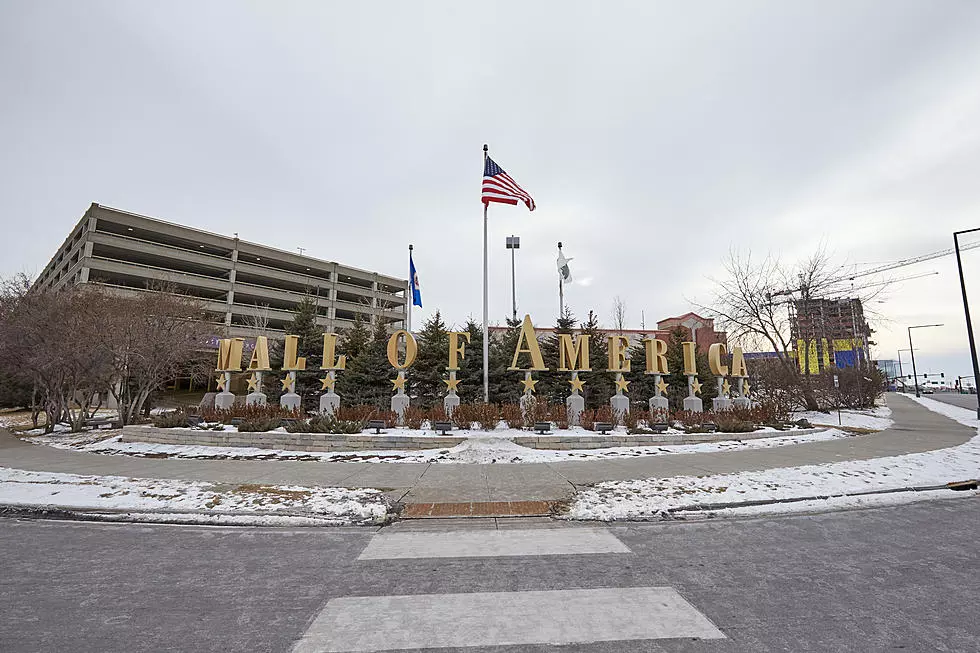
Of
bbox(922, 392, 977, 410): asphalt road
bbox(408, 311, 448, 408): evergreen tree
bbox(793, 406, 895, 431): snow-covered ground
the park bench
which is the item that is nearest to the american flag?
bbox(408, 311, 448, 408): evergreen tree

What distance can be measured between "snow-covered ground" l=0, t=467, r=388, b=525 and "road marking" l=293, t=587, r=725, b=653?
2.56 meters

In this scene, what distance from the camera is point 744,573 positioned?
3871 millimetres

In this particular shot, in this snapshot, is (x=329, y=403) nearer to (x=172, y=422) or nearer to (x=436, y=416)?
(x=436, y=416)

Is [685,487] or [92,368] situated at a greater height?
[92,368]

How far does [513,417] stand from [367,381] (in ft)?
34.0

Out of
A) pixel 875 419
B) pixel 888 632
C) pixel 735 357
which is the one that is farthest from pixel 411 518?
pixel 875 419

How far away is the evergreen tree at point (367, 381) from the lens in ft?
67.9

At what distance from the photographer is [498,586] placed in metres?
3.59

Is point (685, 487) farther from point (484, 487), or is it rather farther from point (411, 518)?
point (411, 518)

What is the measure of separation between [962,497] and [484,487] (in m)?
7.63

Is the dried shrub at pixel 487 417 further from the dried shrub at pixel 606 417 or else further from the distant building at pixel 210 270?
the distant building at pixel 210 270

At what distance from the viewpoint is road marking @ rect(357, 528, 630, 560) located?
440 cm

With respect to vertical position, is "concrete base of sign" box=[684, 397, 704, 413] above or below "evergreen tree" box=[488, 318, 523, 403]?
below

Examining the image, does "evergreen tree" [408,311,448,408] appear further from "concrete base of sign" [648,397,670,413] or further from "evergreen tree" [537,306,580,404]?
"concrete base of sign" [648,397,670,413]
